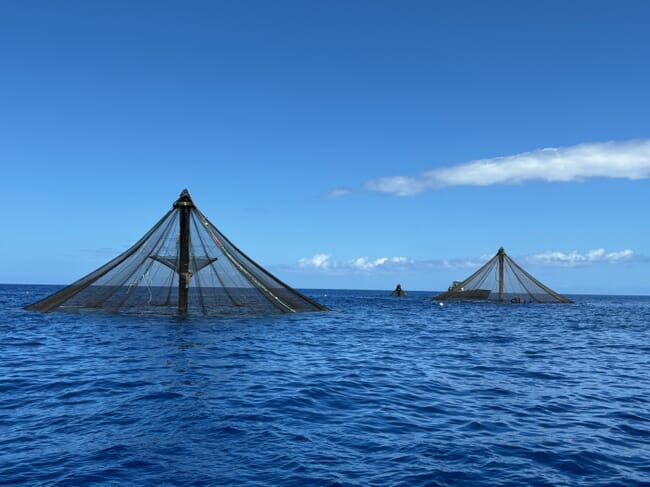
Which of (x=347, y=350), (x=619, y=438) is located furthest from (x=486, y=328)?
(x=619, y=438)

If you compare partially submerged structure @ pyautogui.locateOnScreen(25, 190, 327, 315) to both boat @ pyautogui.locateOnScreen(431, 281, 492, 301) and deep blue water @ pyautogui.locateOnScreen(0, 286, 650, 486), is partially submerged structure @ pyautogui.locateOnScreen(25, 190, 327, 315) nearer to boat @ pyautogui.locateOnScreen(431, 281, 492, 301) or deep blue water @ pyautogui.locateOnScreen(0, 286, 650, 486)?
deep blue water @ pyautogui.locateOnScreen(0, 286, 650, 486)

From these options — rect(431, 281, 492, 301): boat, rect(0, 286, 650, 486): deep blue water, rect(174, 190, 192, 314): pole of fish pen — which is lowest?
rect(0, 286, 650, 486): deep blue water

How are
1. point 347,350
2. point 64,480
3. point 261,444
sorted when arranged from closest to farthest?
point 64,480, point 261,444, point 347,350

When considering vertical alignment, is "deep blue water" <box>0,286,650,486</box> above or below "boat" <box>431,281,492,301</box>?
below

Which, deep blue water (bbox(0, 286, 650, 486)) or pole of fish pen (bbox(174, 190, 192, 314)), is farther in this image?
pole of fish pen (bbox(174, 190, 192, 314))

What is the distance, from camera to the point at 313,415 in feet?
41.1

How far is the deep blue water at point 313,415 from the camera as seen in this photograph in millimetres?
8781

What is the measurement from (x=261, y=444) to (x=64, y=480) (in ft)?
11.6

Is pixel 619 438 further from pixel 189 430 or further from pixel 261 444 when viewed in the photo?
pixel 189 430

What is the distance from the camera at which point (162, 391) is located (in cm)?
1456

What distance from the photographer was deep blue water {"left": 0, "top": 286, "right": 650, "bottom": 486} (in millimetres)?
8781

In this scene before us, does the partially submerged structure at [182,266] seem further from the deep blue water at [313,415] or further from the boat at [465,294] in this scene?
the boat at [465,294]

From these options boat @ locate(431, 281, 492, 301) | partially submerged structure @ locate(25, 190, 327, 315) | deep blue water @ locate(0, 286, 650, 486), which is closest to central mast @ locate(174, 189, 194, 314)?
partially submerged structure @ locate(25, 190, 327, 315)

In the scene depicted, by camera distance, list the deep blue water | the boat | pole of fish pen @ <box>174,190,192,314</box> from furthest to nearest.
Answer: the boat < pole of fish pen @ <box>174,190,192,314</box> < the deep blue water
